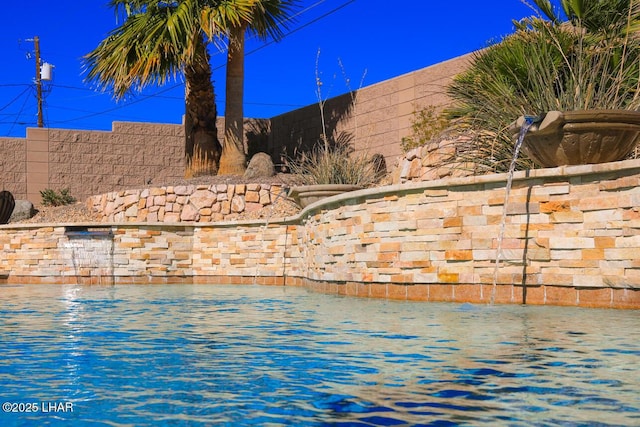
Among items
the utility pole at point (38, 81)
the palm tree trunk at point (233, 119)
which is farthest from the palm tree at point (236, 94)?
the utility pole at point (38, 81)

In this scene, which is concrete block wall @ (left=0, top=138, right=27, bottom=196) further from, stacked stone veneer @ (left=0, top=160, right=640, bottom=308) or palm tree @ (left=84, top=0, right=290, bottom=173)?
stacked stone veneer @ (left=0, top=160, right=640, bottom=308)

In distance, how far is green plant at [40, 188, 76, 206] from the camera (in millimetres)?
21562

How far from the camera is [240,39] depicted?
711 inches

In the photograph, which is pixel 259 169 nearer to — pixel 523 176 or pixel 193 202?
pixel 193 202

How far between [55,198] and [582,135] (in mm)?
17649

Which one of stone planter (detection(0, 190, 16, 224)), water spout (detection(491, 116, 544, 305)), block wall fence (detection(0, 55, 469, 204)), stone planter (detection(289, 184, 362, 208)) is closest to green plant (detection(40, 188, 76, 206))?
block wall fence (detection(0, 55, 469, 204))

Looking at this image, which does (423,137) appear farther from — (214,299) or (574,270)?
(574,270)

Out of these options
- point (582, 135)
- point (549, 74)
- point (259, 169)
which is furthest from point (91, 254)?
point (582, 135)

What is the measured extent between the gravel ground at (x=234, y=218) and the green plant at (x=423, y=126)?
2.40 m

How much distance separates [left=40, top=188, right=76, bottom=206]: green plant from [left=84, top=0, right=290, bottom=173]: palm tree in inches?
193

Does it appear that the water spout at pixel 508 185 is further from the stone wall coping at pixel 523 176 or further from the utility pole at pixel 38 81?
the utility pole at pixel 38 81

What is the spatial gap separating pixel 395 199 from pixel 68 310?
371 cm

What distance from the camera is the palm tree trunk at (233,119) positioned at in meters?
18.4

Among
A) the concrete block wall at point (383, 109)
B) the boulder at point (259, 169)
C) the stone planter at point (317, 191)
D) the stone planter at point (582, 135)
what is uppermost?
the concrete block wall at point (383, 109)
